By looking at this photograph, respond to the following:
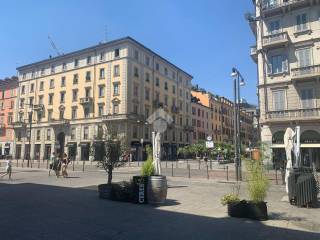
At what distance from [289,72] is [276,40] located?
347cm

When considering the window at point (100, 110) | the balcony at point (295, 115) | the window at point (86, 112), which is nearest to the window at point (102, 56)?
the window at point (100, 110)

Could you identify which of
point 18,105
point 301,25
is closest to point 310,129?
point 301,25

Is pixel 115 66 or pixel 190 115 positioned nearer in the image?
pixel 115 66

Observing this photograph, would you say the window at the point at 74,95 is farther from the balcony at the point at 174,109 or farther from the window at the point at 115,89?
the balcony at the point at 174,109

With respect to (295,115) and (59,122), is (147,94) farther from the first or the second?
(295,115)

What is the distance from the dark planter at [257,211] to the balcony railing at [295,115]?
2265cm

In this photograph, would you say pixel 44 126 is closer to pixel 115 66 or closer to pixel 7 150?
pixel 7 150

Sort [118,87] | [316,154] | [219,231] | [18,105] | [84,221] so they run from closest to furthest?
[219,231] → [84,221] → [316,154] → [118,87] → [18,105]

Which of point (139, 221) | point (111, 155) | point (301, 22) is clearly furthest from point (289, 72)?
point (139, 221)

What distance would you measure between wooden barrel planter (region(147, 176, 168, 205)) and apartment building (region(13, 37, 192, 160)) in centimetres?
3662

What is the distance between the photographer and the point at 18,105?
67.4 meters

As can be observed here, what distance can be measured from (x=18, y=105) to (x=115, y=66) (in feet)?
91.1

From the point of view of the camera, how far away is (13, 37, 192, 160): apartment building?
5228cm

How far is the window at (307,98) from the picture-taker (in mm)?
29042
